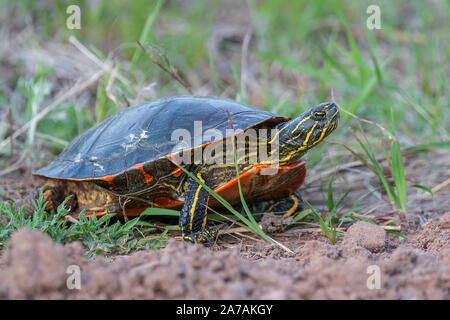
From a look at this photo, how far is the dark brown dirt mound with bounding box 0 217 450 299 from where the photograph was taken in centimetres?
138

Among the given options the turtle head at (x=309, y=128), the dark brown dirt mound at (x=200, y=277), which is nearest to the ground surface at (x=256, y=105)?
the dark brown dirt mound at (x=200, y=277)

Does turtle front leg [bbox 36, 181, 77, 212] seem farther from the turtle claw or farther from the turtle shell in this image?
the turtle claw

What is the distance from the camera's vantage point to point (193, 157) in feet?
7.76

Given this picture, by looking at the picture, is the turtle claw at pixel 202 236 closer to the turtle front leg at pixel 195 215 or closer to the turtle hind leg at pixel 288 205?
the turtle front leg at pixel 195 215

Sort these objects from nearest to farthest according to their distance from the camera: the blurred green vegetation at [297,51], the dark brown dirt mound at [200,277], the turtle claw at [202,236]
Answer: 1. the dark brown dirt mound at [200,277]
2. the turtle claw at [202,236]
3. the blurred green vegetation at [297,51]

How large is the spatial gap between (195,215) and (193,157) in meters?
0.35

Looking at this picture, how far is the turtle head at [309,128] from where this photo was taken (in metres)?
2.39

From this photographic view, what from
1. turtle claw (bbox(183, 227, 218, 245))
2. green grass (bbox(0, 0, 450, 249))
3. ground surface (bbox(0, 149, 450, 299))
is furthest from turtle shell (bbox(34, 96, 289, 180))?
ground surface (bbox(0, 149, 450, 299))

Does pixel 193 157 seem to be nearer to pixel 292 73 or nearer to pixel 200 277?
pixel 200 277

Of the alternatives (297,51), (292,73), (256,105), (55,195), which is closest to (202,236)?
(55,195)
